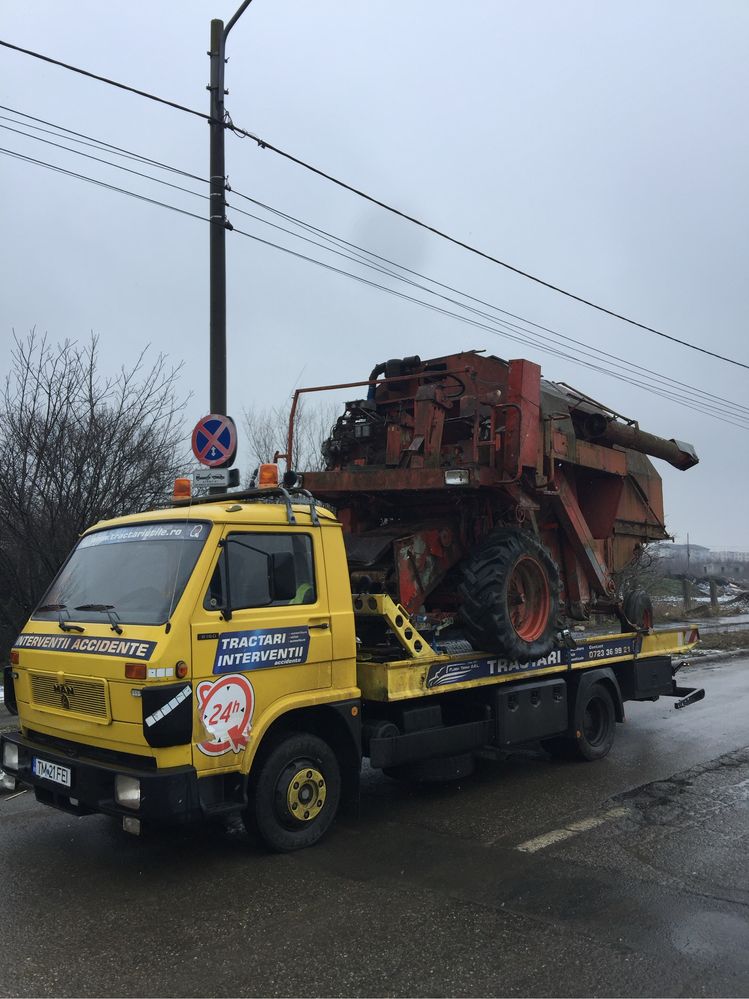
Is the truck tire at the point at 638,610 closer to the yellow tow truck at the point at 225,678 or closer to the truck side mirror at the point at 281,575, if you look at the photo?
the yellow tow truck at the point at 225,678

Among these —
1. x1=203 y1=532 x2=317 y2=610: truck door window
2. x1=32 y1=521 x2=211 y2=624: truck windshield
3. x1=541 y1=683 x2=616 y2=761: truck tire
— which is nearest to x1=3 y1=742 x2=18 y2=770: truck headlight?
x1=32 y1=521 x2=211 y2=624: truck windshield

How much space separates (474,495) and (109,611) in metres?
3.51

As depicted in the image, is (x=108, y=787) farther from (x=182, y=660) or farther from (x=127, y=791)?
(x=182, y=660)

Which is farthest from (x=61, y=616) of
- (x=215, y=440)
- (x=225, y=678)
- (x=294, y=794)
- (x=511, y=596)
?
(x=215, y=440)

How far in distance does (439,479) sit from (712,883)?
3.48m

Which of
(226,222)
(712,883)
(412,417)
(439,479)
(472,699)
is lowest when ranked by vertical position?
(712,883)

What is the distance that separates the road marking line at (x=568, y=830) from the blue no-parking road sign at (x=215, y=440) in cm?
535

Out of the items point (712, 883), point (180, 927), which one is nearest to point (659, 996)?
point (712, 883)

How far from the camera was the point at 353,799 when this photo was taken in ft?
18.6

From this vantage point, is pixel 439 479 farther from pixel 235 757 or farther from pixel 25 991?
pixel 25 991

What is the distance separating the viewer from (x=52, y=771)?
4953mm

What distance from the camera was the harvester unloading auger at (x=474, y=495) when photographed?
Answer: 22.5ft

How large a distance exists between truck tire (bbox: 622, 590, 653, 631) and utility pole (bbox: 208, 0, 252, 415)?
5206 mm

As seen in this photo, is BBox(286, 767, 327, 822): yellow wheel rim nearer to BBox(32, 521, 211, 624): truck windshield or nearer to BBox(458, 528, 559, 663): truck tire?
BBox(32, 521, 211, 624): truck windshield
